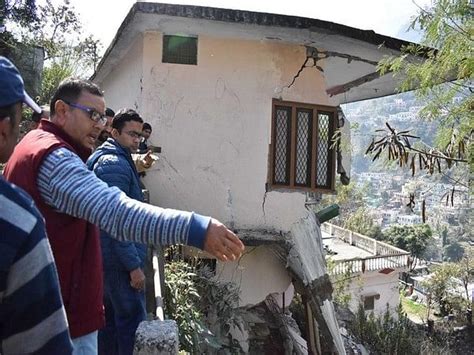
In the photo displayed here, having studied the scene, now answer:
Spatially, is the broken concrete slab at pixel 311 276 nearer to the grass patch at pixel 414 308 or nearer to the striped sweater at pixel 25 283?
the striped sweater at pixel 25 283

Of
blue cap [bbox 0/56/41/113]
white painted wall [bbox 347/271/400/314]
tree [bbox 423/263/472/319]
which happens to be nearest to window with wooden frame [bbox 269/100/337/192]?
blue cap [bbox 0/56/41/113]

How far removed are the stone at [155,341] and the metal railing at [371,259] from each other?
1769 centimetres

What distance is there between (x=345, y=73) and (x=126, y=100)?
3893mm

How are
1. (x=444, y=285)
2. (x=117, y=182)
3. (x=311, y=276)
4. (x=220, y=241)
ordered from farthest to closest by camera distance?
(x=444, y=285)
(x=311, y=276)
(x=117, y=182)
(x=220, y=241)

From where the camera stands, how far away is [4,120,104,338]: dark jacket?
73.4 inches

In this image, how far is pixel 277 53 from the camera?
23.8 feet

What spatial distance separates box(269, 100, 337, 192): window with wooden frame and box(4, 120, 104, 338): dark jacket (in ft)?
17.7

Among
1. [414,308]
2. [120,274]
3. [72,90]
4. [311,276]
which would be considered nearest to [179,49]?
[311,276]

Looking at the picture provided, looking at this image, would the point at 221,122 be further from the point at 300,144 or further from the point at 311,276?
the point at 311,276

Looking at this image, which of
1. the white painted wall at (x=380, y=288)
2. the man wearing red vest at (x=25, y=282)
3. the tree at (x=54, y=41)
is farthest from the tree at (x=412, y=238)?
the man wearing red vest at (x=25, y=282)

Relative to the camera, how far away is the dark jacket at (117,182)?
3242mm

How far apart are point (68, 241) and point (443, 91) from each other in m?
4.58

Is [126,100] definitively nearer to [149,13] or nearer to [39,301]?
[149,13]

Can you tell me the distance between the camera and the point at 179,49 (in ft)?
22.9
